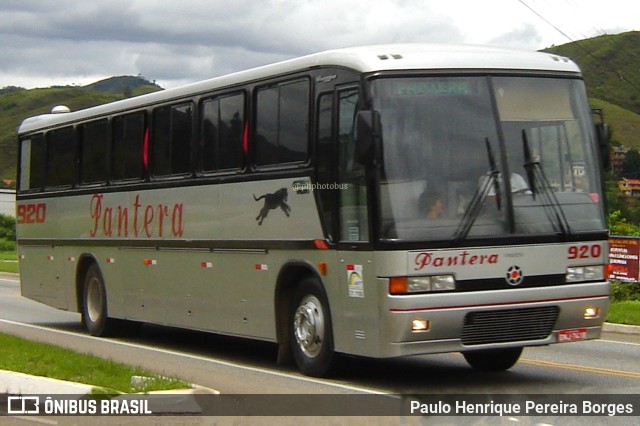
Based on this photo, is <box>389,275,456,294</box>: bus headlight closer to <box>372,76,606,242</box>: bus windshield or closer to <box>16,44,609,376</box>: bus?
<box>16,44,609,376</box>: bus

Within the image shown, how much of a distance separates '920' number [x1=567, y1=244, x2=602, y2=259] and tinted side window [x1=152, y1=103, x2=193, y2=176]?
5674mm

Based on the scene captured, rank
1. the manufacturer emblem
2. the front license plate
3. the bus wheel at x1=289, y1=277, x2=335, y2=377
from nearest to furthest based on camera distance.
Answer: the manufacturer emblem
the front license plate
the bus wheel at x1=289, y1=277, x2=335, y2=377

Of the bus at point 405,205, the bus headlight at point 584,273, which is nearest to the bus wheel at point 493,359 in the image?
the bus at point 405,205

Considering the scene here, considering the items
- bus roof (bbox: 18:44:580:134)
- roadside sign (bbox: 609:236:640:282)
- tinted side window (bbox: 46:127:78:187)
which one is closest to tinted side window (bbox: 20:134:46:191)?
tinted side window (bbox: 46:127:78:187)

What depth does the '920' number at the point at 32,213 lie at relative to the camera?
2058 centimetres

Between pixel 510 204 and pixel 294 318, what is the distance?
2.86 metres

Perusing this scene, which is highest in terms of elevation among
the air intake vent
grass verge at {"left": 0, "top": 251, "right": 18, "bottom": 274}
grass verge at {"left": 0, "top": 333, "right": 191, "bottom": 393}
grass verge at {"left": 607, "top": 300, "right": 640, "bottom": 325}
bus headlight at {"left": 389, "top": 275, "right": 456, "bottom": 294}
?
the air intake vent

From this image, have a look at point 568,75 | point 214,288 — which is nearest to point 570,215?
point 568,75

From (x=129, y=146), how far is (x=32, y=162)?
416 cm

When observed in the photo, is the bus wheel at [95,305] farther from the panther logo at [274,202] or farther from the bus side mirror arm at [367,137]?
the bus side mirror arm at [367,137]

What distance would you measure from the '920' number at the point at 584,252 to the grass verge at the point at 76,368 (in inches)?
154

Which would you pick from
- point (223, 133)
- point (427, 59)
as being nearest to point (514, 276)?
point (427, 59)

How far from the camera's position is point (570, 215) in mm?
11953

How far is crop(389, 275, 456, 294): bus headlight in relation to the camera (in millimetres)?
11180
